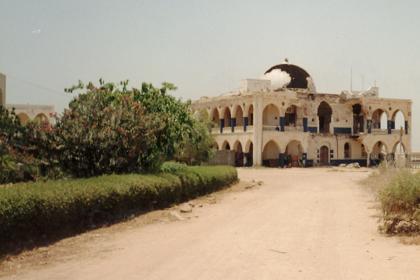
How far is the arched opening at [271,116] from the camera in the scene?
4959 cm

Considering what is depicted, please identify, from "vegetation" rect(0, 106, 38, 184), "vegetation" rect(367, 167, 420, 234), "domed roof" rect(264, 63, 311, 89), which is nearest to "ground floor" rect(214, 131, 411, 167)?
"domed roof" rect(264, 63, 311, 89)

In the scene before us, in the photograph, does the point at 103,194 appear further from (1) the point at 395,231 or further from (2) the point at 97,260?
(1) the point at 395,231

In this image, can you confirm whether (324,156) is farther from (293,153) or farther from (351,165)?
(351,165)

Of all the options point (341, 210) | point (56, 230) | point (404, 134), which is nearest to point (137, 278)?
point (56, 230)

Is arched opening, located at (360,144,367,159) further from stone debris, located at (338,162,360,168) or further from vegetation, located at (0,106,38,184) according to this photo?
vegetation, located at (0,106,38,184)

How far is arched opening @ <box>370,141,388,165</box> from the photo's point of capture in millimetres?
52619

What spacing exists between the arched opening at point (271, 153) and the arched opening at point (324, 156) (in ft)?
13.4

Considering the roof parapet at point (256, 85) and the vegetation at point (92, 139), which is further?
the roof parapet at point (256, 85)

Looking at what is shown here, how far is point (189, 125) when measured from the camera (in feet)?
75.2

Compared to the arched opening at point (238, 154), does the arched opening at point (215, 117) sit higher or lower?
higher

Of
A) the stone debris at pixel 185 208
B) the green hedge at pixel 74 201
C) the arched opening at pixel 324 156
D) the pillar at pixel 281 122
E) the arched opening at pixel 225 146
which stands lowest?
the stone debris at pixel 185 208

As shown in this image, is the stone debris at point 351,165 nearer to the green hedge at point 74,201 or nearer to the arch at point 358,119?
the arch at point 358,119

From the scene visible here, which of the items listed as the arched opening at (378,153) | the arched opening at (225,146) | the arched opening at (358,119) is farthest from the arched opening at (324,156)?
the arched opening at (225,146)

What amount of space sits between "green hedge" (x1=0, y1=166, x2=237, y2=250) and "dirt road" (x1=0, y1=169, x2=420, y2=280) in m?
0.87
